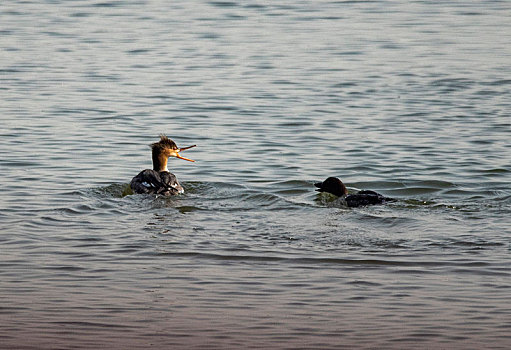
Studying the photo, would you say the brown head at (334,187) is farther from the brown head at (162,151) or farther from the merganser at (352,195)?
the brown head at (162,151)

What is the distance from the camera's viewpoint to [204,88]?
1786 cm

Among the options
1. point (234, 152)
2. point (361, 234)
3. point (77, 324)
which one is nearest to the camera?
point (77, 324)

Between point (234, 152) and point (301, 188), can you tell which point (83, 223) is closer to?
point (301, 188)

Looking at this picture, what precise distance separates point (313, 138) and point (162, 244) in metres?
5.73

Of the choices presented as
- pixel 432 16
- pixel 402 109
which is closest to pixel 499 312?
pixel 402 109

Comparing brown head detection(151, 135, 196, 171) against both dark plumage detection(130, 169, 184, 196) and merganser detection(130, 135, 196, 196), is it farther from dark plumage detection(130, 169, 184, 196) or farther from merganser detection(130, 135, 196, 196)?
dark plumage detection(130, 169, 184, 196)

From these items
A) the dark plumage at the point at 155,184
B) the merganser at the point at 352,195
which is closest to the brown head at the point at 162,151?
the dark plumage at the point at 155,184

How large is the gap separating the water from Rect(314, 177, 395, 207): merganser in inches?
5.5

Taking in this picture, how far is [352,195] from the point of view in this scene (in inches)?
425

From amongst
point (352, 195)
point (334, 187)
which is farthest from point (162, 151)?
point (352, 195)

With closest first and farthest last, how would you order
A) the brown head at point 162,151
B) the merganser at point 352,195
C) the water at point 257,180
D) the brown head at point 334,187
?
the water at point 257,180
the merganser at point 352,195
the brown head at point 334,187
the brown head at point 162,151

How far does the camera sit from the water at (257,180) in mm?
6938

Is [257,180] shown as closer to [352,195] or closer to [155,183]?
[155,183]

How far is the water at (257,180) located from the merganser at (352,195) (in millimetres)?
140
